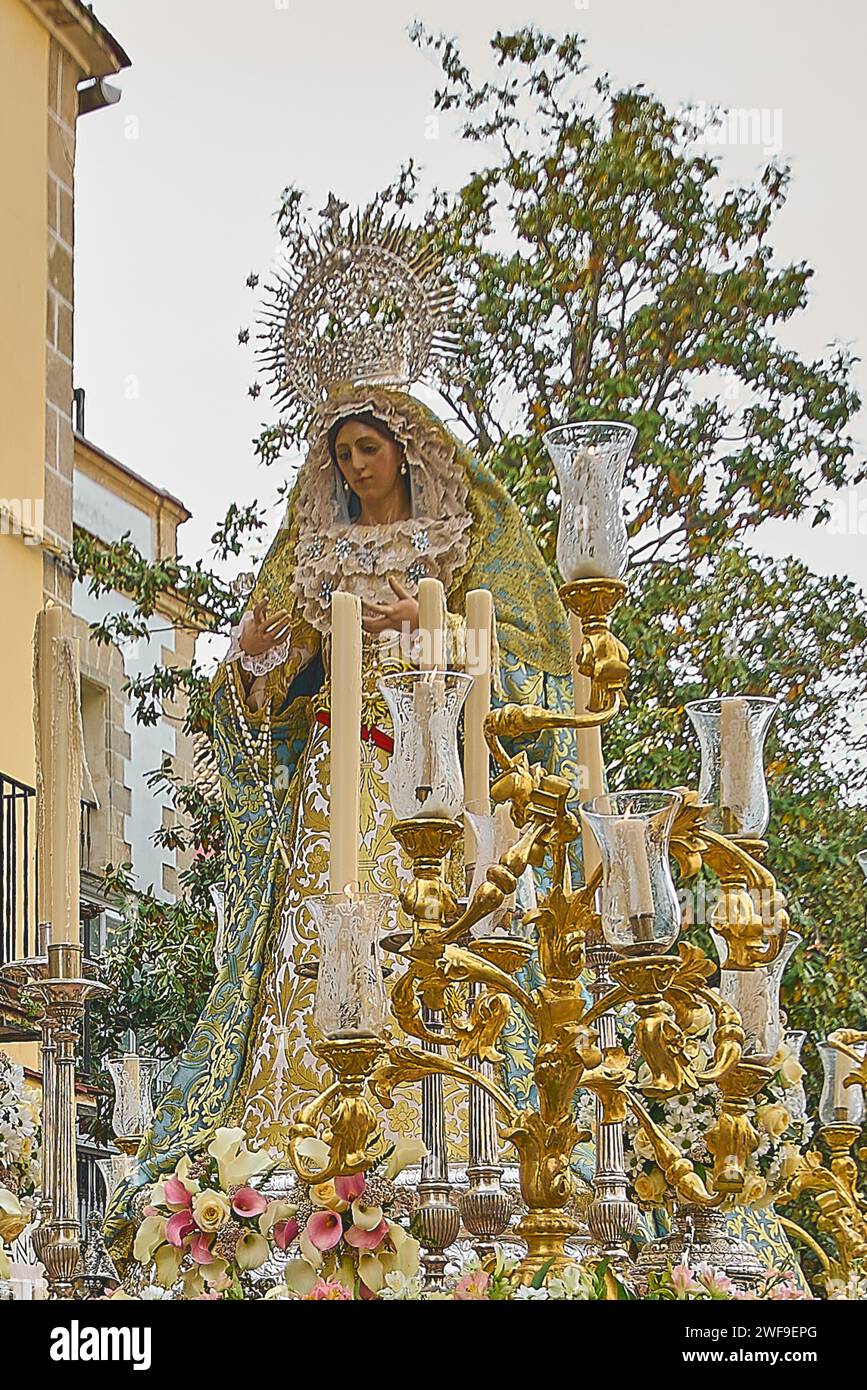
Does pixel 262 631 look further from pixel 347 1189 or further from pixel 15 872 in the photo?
pixel 347 1189

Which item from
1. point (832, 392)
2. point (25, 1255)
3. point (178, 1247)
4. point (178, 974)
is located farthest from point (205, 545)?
point (178, 1247)

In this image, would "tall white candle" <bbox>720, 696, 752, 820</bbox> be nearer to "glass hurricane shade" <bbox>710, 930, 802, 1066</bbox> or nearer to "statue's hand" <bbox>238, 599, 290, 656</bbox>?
"glass hurricane shade" <bbox>710, 930, 802, 1066</bbox>

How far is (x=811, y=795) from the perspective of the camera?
3461mm

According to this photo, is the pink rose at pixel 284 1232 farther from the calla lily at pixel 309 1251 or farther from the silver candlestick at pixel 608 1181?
the silver candlestick at pixel 608 1181

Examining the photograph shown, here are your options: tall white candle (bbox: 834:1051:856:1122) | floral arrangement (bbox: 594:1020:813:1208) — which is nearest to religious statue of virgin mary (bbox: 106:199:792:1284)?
floral arrangement (bbox: 594:1020:813:1208)

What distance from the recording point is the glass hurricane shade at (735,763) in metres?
1.48

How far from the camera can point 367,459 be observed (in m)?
2.59

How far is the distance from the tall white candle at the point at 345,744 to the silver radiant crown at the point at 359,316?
3.33 ft

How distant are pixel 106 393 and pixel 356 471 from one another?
1.44 metres

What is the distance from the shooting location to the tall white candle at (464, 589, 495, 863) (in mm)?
1656

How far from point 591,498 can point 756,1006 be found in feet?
1.24

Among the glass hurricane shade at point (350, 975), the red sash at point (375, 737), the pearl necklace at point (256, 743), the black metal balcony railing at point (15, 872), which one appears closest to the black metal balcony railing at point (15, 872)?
the black metal balcony railing at point (15, 872)

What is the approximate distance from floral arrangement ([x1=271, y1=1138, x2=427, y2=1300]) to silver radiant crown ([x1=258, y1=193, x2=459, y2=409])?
1331 mm

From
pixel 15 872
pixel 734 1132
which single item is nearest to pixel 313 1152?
pixel 734 1132
